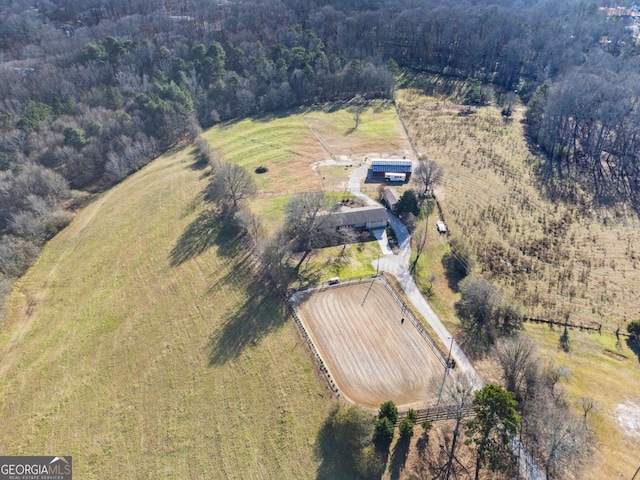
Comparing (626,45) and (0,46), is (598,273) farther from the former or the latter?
(0,46)

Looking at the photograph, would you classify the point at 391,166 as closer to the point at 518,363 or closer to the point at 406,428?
the point at 518,363

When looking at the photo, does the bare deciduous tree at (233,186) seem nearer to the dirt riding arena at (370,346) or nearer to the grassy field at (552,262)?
the dirt riding arena at (370,346)

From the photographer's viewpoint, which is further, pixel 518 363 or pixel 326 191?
pixel 326 191

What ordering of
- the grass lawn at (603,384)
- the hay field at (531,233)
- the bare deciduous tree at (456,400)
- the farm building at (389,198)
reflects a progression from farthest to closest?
the farm building at (389,198)
the hay field at (531,233)
the bare deciduous tree at (456,400)
the grass lawn at (603,384)

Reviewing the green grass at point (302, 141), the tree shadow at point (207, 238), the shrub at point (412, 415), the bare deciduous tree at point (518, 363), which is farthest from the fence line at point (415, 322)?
the green grass at point (302, 141)

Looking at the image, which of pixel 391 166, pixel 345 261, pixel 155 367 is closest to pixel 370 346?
pixel 345 261

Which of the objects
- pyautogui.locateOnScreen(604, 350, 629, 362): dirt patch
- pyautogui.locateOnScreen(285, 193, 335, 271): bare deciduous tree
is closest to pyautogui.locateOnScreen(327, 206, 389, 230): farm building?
pyautogui.locateOnScreen(285, 193, 335, 271): bare deciduous tree

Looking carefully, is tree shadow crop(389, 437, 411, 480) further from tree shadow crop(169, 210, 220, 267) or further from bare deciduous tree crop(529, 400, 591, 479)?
tree shadow crop(169, 210, 220, 267)
